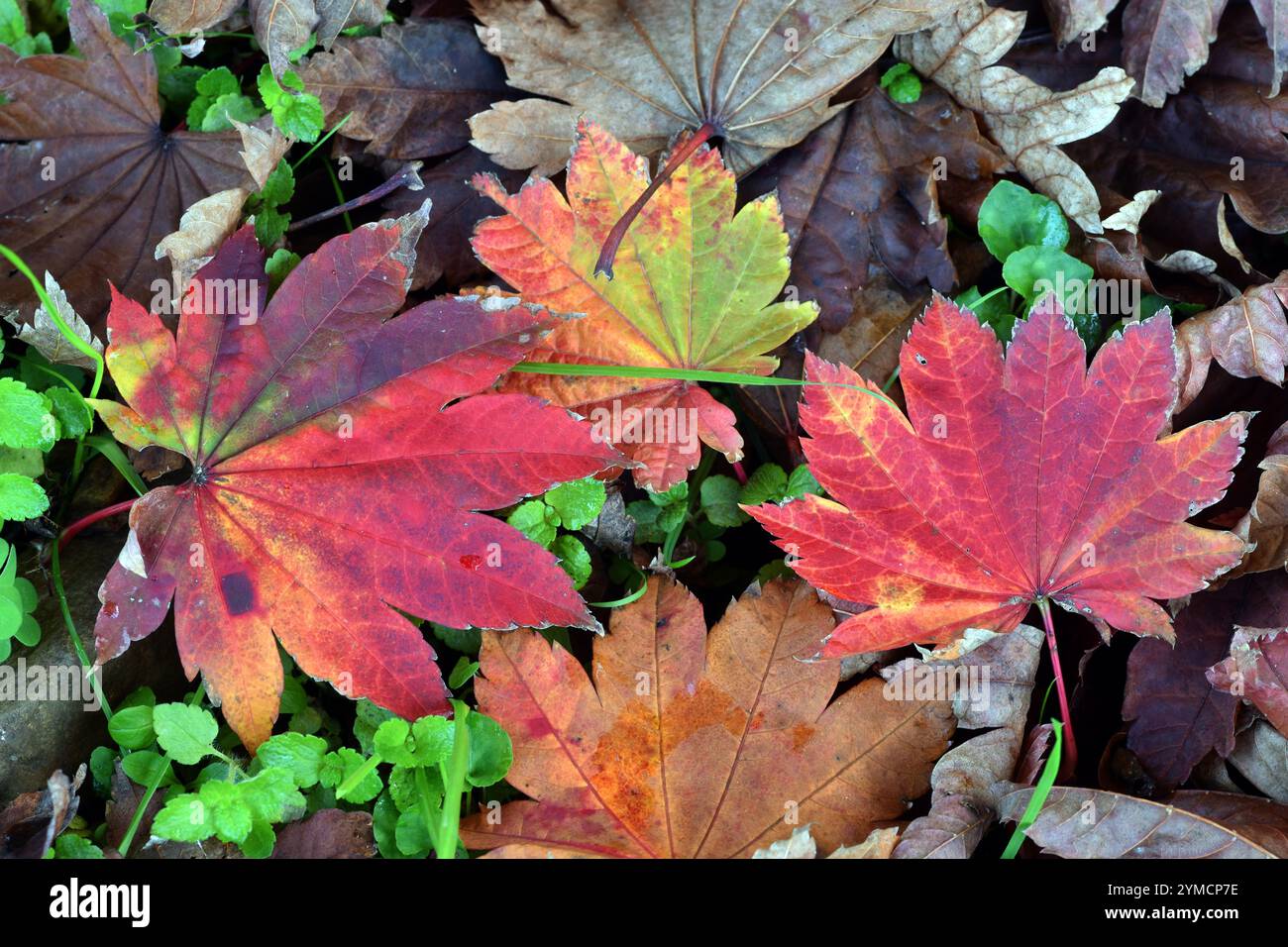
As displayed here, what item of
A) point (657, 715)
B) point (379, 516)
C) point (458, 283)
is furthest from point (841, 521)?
point (458, 283)

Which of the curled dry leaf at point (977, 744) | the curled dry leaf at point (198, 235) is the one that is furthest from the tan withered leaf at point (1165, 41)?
the curled dry leaf at point (198, 235)

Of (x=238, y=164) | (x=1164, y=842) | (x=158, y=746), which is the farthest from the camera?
(x=238, y=164)

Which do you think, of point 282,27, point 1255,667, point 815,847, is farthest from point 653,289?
point 1255,667

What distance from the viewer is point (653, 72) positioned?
82.1 inches

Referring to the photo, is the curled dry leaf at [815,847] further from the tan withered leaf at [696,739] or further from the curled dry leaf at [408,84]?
the curled dry leaf at [408,84]

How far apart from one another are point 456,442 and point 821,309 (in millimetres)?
851

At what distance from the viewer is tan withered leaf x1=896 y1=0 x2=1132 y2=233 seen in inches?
83.0

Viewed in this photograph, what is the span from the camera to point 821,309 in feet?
6.95

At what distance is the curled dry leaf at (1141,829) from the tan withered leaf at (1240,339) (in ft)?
2.57

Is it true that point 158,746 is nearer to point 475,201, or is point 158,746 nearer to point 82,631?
point 82,631

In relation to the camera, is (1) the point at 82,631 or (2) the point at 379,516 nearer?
(2) the point at 379,516

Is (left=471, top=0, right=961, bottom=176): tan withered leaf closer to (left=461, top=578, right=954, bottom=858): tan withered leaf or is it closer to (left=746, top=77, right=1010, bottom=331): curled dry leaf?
(left=746, top=77, right=1010, bottom=331): curled dry leaf

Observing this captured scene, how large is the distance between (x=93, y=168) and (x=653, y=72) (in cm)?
120
